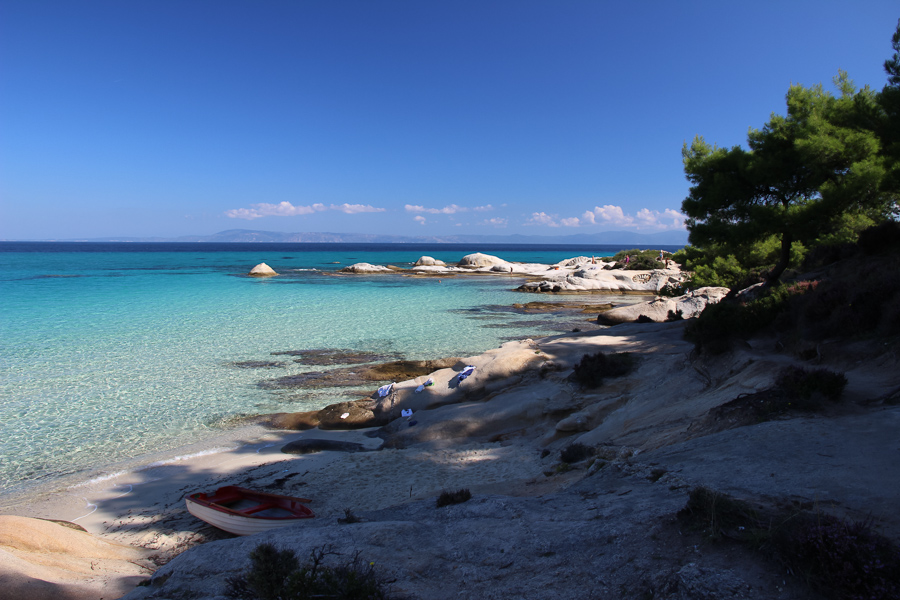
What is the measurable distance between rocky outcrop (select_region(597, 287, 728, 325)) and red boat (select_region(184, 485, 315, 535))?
18.4 metres

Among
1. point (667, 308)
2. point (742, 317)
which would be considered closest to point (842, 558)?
point (742, 317)

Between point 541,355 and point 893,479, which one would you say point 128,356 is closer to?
point 541,355

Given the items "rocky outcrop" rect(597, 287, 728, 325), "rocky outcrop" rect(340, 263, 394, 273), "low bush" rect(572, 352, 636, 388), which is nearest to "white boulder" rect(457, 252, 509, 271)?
"rocky outcrop" rect(340, 263, 394, 273)

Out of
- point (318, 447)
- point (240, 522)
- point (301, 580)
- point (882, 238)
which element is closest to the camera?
point (301, 580)

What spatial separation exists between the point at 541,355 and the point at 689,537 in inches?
419

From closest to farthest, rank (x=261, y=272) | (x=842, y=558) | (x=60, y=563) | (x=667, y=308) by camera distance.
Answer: (x=842, y=558) → (x=60, y=563) → (x=667, y=308) → (x=261, y=272)

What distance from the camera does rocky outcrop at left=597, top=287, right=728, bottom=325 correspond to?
22453mm

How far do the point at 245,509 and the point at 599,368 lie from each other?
→ 8.13m

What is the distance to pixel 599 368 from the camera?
11867mm

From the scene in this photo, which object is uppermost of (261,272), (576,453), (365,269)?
(365,269)

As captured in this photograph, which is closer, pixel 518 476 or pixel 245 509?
pixel 245 509

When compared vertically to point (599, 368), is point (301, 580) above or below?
above

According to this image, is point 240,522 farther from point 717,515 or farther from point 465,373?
point 465,373

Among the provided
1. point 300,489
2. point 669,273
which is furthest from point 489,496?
point 669,273
